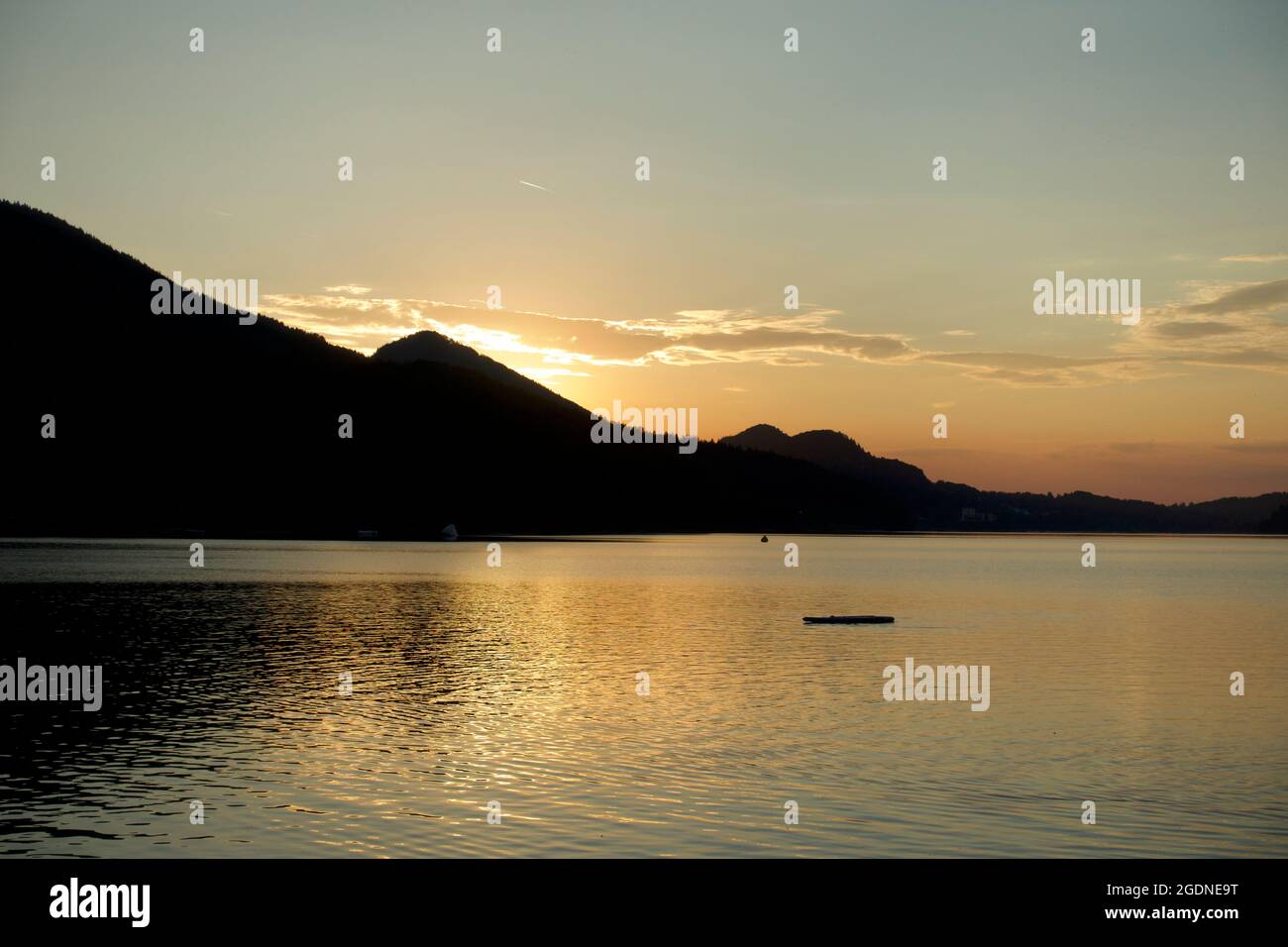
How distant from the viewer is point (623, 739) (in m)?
38.4

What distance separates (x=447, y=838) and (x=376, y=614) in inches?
2656

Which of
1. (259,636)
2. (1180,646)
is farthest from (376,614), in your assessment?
(1180,646)

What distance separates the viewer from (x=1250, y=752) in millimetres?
38625

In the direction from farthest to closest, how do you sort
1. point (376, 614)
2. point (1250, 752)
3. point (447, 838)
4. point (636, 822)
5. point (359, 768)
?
point (376, 614) < point (1250, 752) < point (359, 768) < point (636, 822) < point (447, 838)

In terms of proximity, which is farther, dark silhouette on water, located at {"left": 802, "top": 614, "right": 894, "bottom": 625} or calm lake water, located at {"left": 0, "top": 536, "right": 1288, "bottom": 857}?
dark silhouette on water, located at {"left": 802, "top": 614, "right": 894, "bottom": 625}

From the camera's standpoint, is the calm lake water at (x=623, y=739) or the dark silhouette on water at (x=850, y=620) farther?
the dark silhouette on water at (x=850, y=620)

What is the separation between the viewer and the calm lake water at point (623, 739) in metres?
26.5

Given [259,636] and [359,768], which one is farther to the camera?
[259,636]

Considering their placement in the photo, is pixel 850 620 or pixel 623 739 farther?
pixel 850 620

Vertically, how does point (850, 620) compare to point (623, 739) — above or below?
below

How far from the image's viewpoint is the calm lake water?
86.8 feet
